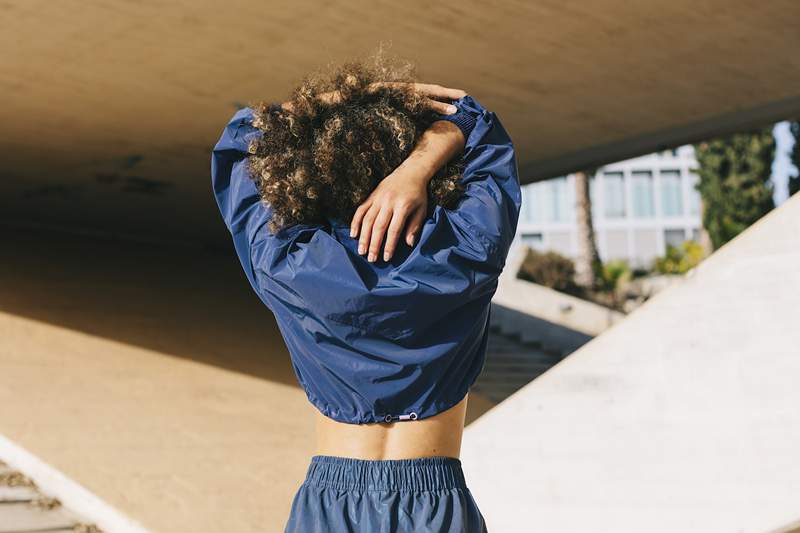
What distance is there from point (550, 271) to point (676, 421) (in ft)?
62.9

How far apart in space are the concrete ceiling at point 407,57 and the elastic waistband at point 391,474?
5.87 meters

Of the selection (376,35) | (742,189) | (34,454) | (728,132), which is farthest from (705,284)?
(742,189)

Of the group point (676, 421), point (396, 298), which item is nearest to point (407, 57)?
point (676, 421)

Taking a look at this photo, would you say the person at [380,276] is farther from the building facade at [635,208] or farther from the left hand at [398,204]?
the building facade at [635,208]

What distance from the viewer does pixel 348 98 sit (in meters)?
1.97

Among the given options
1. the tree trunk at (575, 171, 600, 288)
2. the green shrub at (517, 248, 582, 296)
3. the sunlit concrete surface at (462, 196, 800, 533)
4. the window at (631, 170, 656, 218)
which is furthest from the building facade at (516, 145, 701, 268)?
the sunlit concrete surface at (462, 196, 800, 533)

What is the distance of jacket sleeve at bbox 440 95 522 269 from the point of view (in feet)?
6.08

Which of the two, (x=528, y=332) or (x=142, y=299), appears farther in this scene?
(x=528, y=332)

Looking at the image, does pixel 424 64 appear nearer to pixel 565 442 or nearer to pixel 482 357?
pixel 565 442

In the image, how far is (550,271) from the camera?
24.3 meters

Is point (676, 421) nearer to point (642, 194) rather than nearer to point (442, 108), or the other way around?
point (442, 108)

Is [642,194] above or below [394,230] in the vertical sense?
below

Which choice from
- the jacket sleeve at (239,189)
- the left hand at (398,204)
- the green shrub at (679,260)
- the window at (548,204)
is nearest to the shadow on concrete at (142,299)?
the jacket sleeve at (239,189)

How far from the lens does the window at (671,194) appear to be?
190ft
